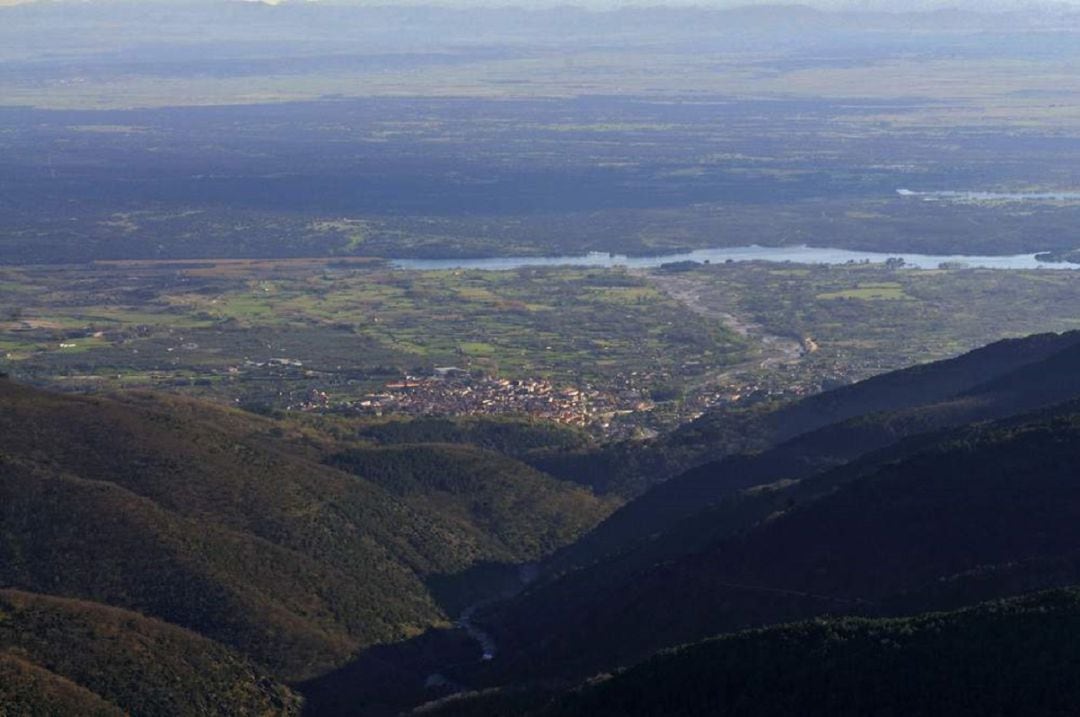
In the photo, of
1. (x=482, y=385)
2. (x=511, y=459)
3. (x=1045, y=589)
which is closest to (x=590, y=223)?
(x=482, y=385)

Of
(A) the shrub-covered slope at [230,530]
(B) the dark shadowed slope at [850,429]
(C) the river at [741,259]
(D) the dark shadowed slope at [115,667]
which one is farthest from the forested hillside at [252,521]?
(C) the river at [741,259]

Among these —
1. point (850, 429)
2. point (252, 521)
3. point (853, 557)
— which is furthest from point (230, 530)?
point (850, 429)

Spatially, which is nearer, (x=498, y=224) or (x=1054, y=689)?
(x=1054, y=689)

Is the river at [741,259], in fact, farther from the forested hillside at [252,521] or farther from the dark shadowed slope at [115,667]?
the dark shadowed slope at [115,667]

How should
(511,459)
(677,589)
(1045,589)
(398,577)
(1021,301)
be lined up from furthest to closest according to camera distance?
(1021,301) < (511,459) < (398,577) < (677,589) < (1045,589)

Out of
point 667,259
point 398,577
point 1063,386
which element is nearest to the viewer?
point 398,577

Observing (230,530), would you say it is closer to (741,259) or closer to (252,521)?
(252,521)

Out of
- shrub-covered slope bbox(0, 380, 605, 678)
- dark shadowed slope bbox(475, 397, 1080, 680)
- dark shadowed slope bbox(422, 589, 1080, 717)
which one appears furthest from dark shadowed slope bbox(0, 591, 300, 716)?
dark shadowed slope bbox(422, 589, 1080, 717)

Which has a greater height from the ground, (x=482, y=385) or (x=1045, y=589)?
(x=1045, y=589)

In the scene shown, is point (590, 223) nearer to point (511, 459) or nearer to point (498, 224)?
point (498, 224)
